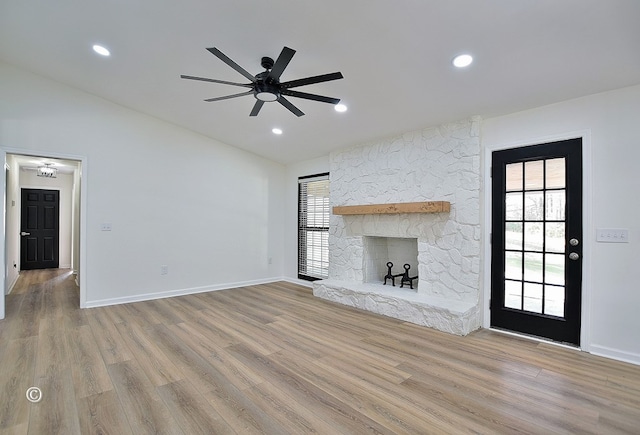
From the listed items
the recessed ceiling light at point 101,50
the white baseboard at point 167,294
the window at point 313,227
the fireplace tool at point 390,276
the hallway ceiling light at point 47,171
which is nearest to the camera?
the recessed ceiling light at point 101,50

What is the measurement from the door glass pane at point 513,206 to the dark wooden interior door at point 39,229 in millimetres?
10004

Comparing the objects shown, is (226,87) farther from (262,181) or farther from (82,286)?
(82,286)

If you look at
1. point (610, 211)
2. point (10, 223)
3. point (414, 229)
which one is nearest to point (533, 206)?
point (610, 211)

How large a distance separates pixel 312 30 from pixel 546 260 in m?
3.23

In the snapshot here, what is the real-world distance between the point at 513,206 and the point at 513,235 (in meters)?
0.33

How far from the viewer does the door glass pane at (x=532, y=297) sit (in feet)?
10.8

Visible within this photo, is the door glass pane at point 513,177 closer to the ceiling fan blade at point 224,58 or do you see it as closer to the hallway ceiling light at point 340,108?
the hallway ceiling light at point 340,108

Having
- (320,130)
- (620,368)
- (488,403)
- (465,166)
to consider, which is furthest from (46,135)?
(620,368)

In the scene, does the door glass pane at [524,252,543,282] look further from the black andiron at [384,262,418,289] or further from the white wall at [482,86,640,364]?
the black andiron at [384,262,418,289]

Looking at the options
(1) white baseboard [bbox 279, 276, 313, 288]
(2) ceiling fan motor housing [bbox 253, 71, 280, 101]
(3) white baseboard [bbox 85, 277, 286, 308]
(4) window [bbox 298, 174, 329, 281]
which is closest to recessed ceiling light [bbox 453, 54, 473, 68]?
(2) ceiling fan motor housing [bbox 253, 71, 280, 101]

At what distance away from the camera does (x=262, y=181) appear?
625 cm

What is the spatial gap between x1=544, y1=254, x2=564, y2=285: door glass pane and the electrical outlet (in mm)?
371

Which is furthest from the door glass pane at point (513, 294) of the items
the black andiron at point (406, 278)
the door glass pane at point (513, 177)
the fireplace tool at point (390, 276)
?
the fireplace tool at point (390, 276)

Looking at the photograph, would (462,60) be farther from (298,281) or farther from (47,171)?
(47,171)
